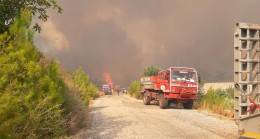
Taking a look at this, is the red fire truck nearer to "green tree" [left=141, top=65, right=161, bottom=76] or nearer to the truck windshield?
the truck windshield

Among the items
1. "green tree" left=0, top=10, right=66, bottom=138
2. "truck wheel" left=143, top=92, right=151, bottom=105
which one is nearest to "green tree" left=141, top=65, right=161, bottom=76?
"truck wheel" left=143, top=92, right=151, bottom=105

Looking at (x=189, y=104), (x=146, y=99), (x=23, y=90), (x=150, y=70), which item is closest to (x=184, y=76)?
(x=189, y=104)

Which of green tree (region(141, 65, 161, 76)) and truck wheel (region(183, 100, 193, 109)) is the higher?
green tree (region(141, 65, 161, 76))

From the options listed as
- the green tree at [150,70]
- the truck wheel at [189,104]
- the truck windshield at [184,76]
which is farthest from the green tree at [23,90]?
the green tree at [150,70]

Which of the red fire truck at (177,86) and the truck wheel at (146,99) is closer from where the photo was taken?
the red fire truck at (177,86)

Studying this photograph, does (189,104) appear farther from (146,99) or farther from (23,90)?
(23,90)

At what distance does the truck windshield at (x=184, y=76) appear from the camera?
63.2 feet

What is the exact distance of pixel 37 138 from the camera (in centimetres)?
672

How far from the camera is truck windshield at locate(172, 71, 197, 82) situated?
19.2 meters

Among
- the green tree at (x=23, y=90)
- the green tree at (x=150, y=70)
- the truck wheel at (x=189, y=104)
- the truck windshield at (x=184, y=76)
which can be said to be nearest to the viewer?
the green tree at (x=23, y=90)

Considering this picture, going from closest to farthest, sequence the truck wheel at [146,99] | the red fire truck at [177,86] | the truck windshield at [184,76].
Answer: the red fire truck at [177,86], the truck windshield at [184,76], the truck wheel at [146,99]

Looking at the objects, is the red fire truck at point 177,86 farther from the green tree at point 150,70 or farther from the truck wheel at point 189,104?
the green tree at point 150,70

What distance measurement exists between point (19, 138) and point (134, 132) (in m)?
4.47

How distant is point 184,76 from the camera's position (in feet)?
64.3
